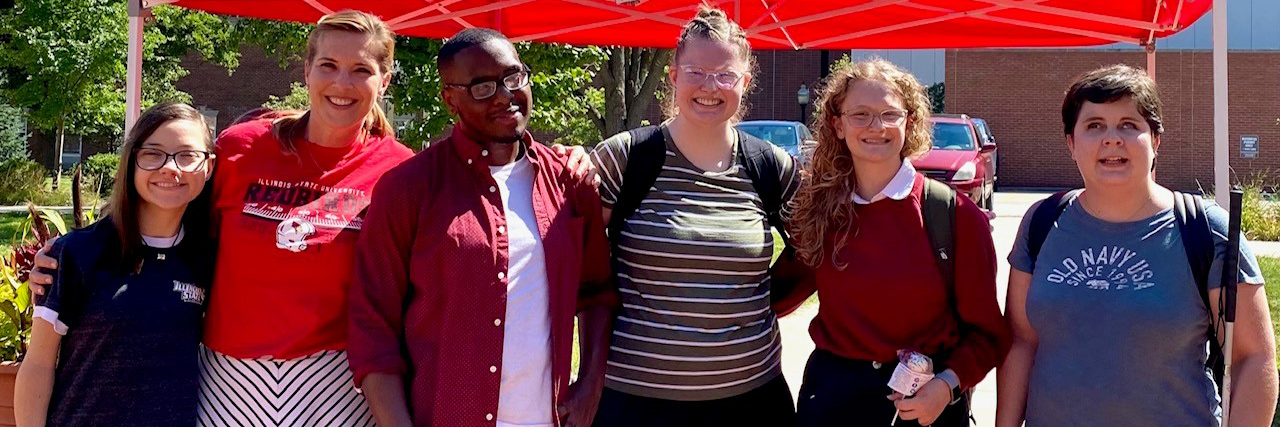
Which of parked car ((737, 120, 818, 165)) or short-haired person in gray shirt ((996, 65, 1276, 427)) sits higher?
parked car ((737, 120, 818, 165))

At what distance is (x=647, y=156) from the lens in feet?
9.86

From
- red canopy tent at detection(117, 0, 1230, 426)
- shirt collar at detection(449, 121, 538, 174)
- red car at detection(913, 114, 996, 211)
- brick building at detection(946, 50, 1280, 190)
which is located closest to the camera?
shirt collar at detection(449, 121, 538, 174)

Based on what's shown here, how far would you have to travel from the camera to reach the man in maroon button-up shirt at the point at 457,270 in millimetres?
2451

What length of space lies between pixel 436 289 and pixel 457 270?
8 centimetres

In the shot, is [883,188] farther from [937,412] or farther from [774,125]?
[774,125]

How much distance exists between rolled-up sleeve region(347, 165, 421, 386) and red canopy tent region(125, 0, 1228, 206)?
12.1ft

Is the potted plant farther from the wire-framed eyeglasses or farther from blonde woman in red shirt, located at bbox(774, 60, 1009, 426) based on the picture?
blonde woman in red shirt, located at bbox(774, 60, 1009, 426)

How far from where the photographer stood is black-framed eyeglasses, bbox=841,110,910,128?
2926 millimetres

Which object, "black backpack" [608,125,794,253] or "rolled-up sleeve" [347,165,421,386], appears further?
"black backpack" [608,125,794,253]

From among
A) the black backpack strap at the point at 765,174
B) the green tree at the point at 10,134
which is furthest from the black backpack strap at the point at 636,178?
the green tree at the point at 10,134

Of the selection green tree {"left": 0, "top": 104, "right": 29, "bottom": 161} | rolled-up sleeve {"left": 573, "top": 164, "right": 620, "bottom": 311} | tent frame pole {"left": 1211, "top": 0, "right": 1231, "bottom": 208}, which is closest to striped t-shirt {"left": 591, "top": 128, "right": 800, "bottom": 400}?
rolled-up sleeve {"left": 573, "top": 164, "right": 620, "bottom": 311}

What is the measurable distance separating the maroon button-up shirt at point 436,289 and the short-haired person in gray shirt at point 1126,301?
1375mm

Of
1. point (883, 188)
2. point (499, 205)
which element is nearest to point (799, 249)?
point (883, 188)

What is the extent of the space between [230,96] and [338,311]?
3908cm
